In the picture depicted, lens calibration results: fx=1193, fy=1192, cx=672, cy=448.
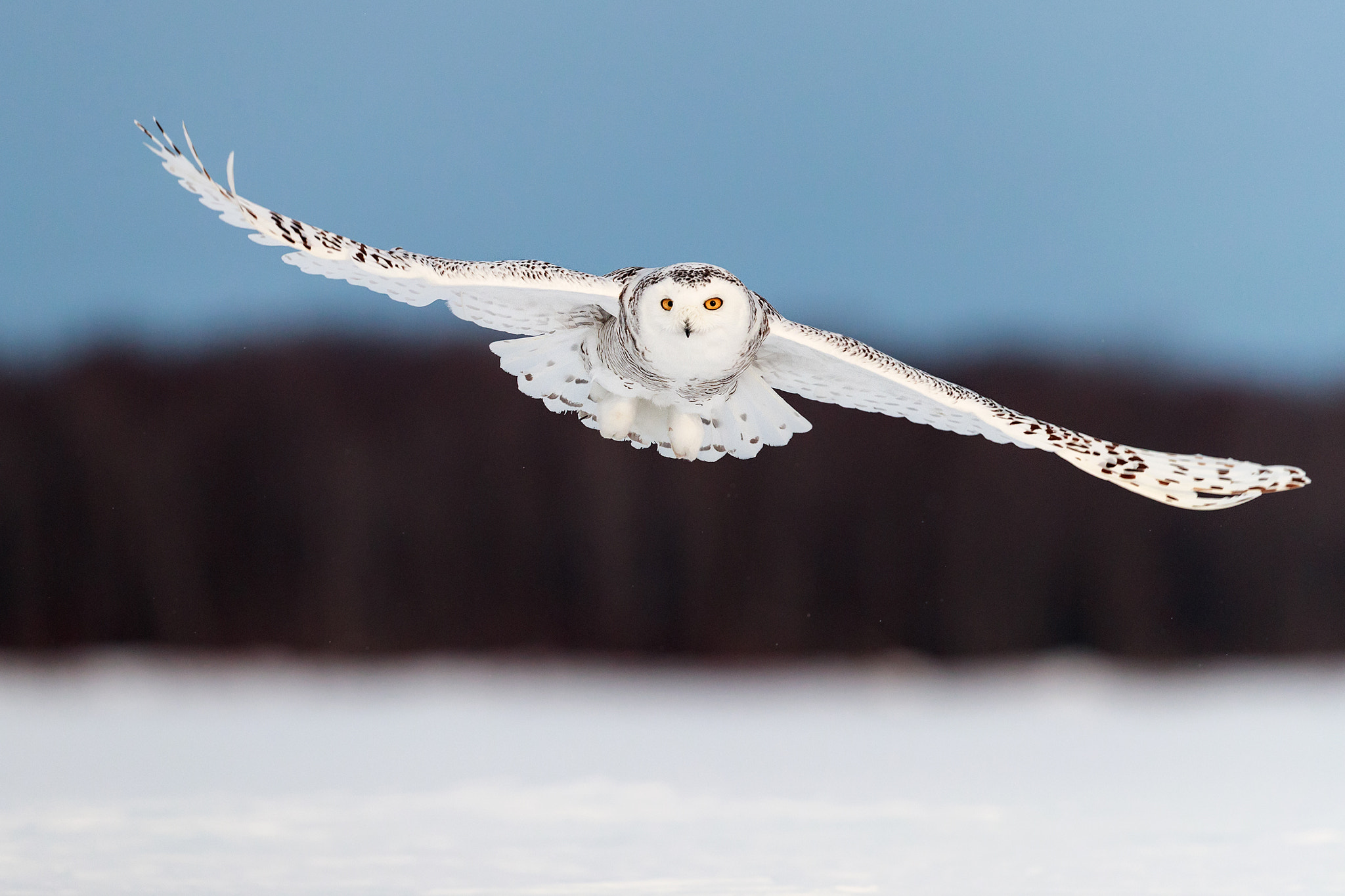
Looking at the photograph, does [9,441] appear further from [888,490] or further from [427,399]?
[888,490]

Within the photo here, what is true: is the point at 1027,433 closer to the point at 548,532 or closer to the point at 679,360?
the point at 679,360

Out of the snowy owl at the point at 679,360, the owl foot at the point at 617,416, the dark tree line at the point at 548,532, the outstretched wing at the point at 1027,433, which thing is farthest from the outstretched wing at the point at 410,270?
the dark tree line at the point at 548,532

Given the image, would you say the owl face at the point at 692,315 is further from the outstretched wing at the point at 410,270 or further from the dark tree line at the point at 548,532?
the dark tree line at the point at 548,532

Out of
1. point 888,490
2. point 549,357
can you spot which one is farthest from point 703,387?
point 888,490

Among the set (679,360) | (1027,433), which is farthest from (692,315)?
(1027,433)

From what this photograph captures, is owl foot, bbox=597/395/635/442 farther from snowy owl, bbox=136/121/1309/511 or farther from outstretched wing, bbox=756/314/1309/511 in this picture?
outstretched wing, bbox=756/314/1309/511

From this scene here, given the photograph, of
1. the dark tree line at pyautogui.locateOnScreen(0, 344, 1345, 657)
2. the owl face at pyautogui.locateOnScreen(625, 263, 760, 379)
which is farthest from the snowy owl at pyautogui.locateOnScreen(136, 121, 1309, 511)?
the dark tree line at pyautogui.locateOnScreen(0, 344, 1345, 657)
